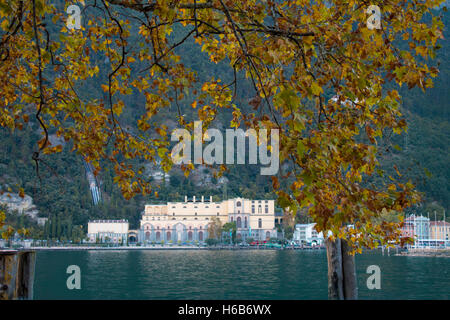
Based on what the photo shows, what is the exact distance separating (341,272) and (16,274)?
11.7ft

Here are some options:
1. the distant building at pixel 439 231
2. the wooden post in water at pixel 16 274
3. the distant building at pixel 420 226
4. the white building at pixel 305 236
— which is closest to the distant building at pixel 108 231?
the white building at pixel 305 236

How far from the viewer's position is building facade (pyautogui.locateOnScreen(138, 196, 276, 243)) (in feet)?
385

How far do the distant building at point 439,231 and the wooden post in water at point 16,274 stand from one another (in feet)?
363

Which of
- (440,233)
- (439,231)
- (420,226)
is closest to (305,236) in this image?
(420,226)

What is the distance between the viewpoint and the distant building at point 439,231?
10419 centimetres

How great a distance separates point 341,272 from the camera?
556cm

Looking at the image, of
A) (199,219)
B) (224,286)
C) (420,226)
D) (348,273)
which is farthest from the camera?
(199,219)

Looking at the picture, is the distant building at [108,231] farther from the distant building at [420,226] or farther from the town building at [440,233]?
the town building at [440,233]

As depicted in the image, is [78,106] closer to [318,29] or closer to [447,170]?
[318,29]

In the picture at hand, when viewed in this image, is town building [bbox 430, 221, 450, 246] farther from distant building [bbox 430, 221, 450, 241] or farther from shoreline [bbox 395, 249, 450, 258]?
shoreline [bbox 395, 249, 450, 258]

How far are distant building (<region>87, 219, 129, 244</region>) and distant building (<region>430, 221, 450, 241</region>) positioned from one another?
6709 cm

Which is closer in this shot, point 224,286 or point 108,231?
point 224,286

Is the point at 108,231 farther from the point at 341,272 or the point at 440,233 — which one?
the point at 341,272

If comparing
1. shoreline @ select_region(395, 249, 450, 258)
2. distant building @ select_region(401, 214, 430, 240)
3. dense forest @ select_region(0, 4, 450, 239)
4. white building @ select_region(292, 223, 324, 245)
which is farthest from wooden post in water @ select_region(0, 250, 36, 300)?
white building @ select_region(292, 223, 324, 245)
